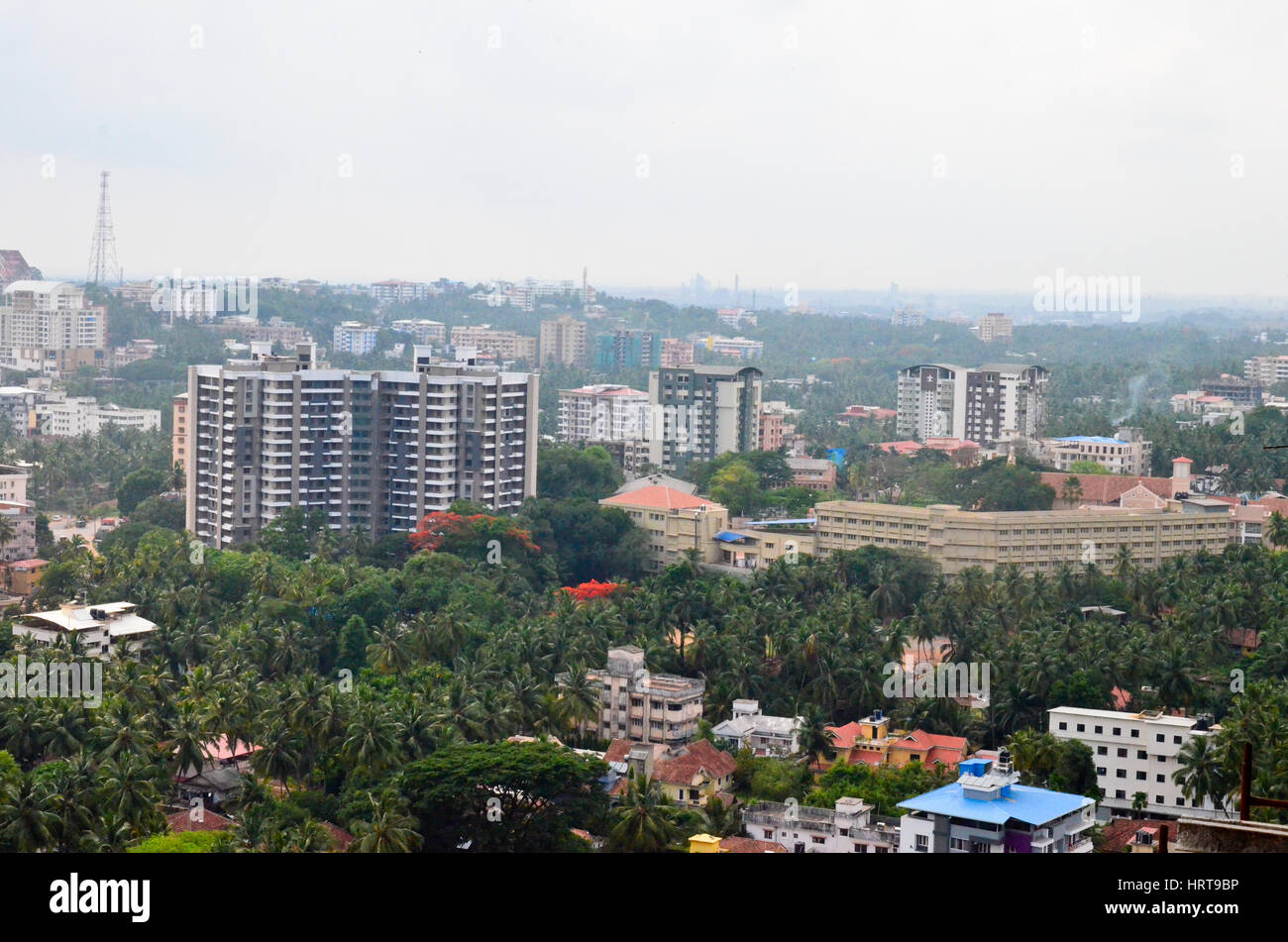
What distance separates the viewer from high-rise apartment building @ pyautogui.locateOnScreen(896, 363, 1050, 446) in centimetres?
2838

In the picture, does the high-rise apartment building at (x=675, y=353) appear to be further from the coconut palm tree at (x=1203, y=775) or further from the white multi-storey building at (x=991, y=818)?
the white multi-storey building at (x=991, y=818)

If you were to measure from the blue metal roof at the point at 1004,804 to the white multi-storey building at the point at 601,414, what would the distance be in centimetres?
1964

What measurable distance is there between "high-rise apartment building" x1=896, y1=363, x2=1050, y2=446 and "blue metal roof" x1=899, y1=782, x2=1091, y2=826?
20.4m

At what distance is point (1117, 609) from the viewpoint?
13836 mm

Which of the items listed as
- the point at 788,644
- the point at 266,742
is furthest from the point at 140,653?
the point at 788,644

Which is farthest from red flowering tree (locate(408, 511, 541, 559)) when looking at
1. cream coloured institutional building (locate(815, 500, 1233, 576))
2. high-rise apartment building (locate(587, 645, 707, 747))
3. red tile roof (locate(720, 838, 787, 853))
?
red tile roof (locate(720, 838, 787, 853))

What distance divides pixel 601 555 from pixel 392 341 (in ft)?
102

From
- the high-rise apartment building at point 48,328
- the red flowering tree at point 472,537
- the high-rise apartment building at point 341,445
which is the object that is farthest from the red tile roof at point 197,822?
the high-rise apartment building at point 48,328

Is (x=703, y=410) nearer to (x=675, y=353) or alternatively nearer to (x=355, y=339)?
(x=675, y=353)

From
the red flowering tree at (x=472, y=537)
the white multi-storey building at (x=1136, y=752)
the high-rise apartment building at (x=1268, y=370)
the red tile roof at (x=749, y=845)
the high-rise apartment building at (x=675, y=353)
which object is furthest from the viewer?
the high-rise apartment building at (x=675, y=353)

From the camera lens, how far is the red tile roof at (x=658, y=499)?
17406 millimetres

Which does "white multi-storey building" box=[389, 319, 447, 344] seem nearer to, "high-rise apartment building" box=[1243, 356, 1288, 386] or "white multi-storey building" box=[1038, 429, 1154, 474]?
"high-rise apartment building" box=[1243, 356, 1288, 386]

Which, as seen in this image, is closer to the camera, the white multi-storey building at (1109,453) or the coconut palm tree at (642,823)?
the coconut palm tree at (642,823)
